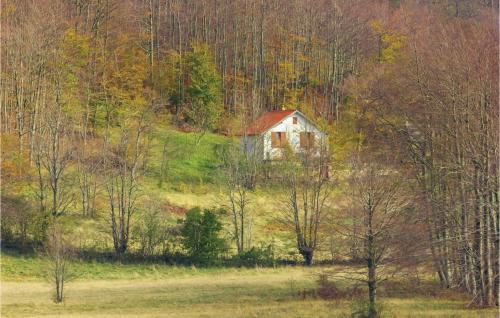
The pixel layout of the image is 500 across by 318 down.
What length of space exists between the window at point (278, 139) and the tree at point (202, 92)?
6219mm

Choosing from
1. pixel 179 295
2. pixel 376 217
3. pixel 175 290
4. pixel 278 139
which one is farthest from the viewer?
pixel 278 139

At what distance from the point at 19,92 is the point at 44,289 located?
64.5 ft

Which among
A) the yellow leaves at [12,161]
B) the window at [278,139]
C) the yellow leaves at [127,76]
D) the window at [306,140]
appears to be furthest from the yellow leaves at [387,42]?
the yellow leaves at [12,161]

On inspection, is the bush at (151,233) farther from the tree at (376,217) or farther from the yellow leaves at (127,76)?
the yellow leaves at (127,76)

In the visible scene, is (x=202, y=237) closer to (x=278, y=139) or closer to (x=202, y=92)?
(x=278, y=139)

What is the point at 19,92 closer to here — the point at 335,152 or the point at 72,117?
the point at 72,117

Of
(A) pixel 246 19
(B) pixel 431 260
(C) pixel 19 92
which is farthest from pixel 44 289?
(A) pixel 246 19

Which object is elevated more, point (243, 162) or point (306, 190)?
point (243, 162)

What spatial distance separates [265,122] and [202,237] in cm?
2047

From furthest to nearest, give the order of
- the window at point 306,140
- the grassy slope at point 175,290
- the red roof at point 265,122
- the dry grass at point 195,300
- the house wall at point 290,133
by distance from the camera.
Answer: the red roof at point 265,122 < the house wall at point 290,133 < the window at point 306,140 < the grassy slope at point 175,290 < the dry grass at point 195,300

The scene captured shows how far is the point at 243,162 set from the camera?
148 ft

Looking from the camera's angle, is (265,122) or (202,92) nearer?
(265,122)

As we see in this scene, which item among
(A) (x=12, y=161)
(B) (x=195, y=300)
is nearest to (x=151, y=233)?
(A) (x=12, y=161)

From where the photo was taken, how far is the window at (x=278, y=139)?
49434 millimetres
